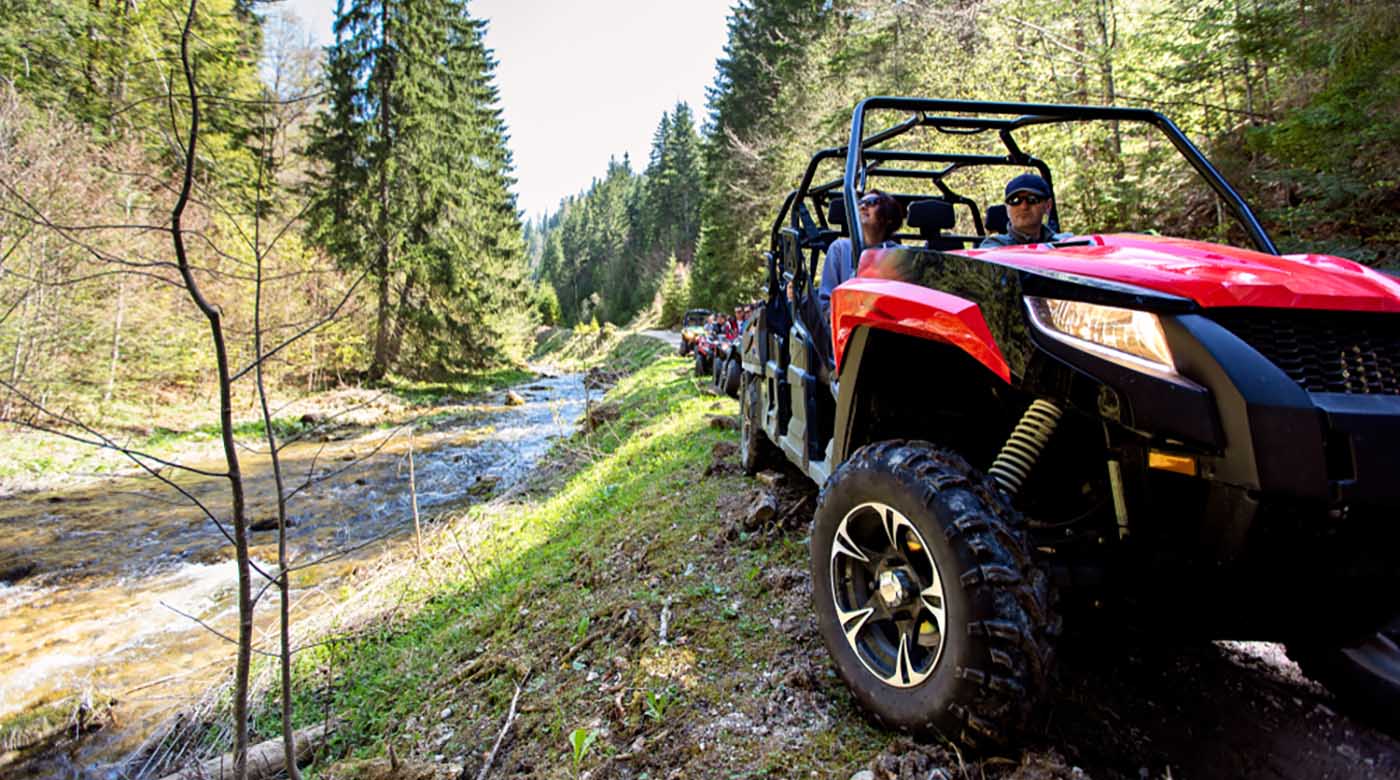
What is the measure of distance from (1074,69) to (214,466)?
16935 mm

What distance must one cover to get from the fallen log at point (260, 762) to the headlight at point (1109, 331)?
3888 mm

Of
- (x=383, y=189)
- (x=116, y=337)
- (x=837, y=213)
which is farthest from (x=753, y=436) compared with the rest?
(x=383, y=189)

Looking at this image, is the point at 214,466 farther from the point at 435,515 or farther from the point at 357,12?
the point at 357,12

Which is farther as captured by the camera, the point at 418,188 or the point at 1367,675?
the point at 418,188

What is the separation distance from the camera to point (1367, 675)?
73.0 inches

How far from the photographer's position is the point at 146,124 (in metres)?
2.22

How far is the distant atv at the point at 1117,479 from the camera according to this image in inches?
51.4

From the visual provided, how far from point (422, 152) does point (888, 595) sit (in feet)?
75.6

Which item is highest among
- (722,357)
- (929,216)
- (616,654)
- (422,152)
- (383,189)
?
(422,152)

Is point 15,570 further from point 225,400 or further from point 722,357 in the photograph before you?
point 722,357

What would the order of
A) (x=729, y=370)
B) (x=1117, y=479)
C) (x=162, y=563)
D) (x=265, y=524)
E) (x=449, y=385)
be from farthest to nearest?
(x=449, y=385)
(x=729, y=370)
(x=265, y=524)
(x=162, y=563)
(x=1117, y=479)

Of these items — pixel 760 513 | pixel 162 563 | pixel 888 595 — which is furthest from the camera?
pixel 162 563

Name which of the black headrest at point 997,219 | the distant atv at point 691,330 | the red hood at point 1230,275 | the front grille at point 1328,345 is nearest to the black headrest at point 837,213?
the black headrest at point 997,219

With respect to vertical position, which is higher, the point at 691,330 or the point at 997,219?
the point at 997,219
